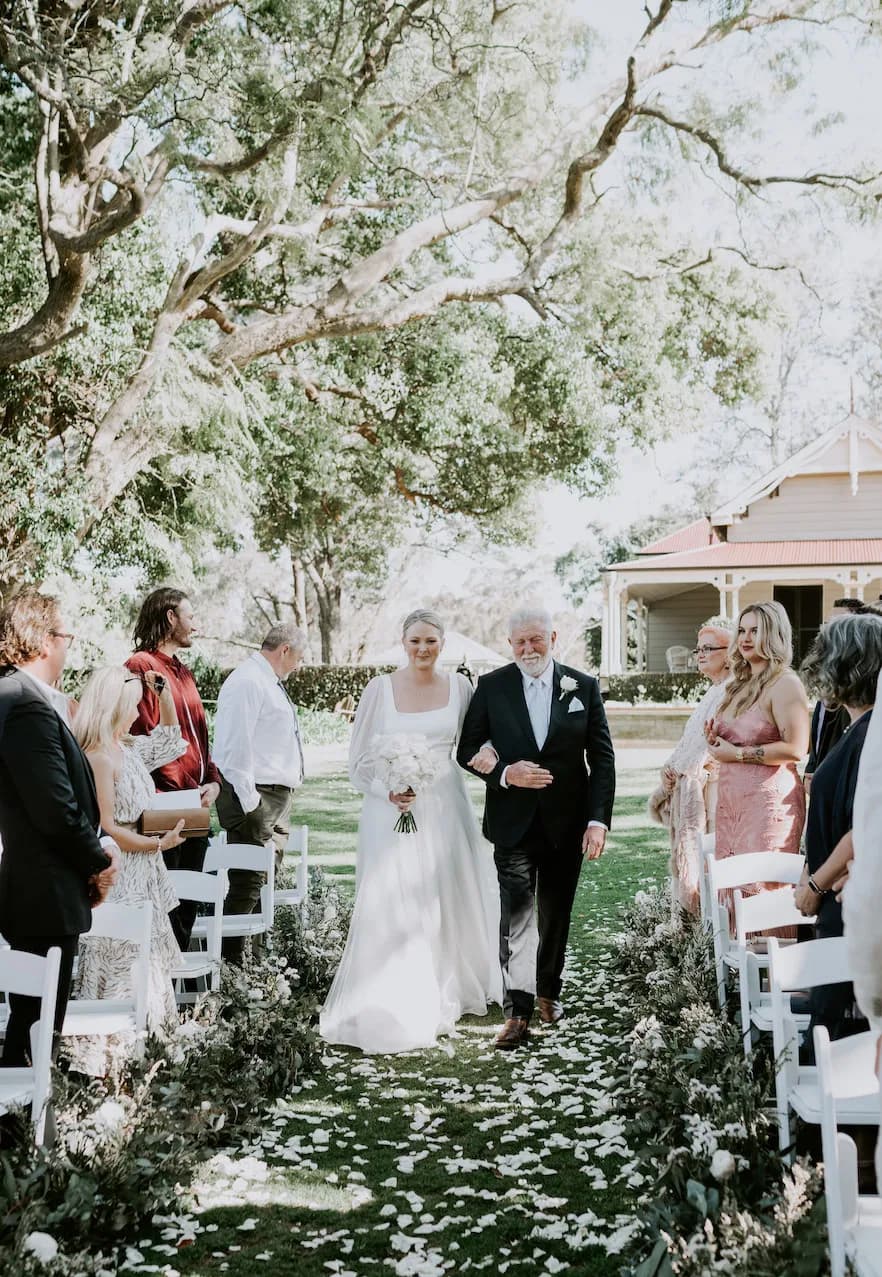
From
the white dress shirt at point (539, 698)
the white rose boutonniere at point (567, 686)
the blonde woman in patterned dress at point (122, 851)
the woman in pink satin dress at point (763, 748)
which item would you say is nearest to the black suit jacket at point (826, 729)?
the woman in pink satin dress at point (763, 748)

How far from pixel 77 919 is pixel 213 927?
5.86ft

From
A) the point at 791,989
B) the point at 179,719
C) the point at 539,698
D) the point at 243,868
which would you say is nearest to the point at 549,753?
the point at 539,698

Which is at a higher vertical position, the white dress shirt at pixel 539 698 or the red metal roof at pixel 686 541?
the red metal roof at pixel 686 541

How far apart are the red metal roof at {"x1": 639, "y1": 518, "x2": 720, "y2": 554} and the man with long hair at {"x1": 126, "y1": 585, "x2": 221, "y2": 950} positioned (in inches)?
1088

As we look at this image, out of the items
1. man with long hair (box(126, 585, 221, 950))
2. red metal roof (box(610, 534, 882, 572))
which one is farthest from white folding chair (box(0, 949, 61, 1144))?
red metal roof (box(610, 534, 882, 572))

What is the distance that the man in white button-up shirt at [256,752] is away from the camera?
709 cm

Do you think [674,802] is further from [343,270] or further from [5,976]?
[343,270]

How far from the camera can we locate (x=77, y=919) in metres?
4.18

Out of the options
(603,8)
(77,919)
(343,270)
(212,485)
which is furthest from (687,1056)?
(343,270)

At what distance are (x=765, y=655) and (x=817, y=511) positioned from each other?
24.6 metres

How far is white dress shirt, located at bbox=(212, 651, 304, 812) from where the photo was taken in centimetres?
713

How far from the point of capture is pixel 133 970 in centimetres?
477

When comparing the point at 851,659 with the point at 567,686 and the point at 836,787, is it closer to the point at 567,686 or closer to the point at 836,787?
the point at 836,787

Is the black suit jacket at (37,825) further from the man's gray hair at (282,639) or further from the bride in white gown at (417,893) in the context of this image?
the man's gray hair at (282,639)
